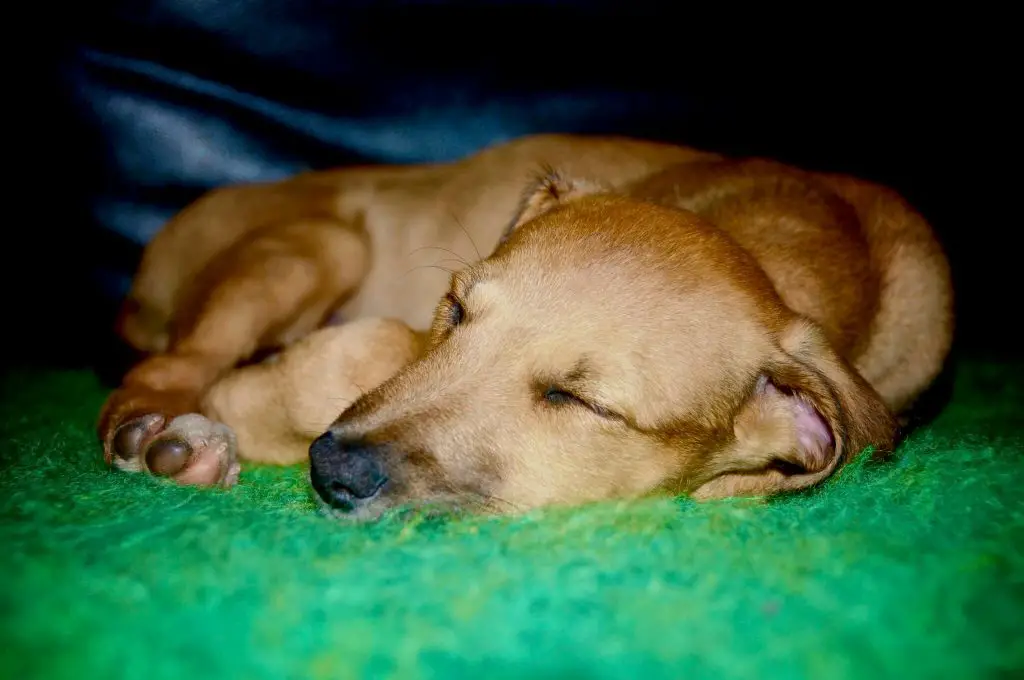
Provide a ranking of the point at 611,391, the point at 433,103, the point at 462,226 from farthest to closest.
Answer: the point at 433,103 < the point at 462,226 < the point at 611,391

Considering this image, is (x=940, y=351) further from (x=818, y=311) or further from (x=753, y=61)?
(x=753, y=61)

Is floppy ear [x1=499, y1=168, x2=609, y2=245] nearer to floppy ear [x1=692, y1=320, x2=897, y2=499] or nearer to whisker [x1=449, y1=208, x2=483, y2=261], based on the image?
whisker [x1=449, y1=208, x2=483, y2=261]

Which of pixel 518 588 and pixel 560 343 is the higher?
pixel 560 343

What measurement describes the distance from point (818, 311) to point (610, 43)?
1.79m

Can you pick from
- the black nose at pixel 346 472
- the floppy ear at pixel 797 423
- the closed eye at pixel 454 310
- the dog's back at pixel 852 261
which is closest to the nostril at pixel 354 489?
the black nose at pixel 346 472

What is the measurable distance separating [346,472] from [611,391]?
2.23ft

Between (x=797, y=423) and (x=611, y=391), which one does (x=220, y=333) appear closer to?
(x=611, y=391)

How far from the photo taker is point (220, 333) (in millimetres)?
2777

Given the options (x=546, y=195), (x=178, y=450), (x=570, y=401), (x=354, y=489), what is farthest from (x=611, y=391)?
(x=178, y=450)

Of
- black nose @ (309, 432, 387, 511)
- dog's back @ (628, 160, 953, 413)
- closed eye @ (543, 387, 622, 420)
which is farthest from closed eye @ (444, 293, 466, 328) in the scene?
dog's back @ (628, 160, 953, 413)

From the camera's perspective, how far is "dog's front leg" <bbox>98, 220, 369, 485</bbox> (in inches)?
86.0

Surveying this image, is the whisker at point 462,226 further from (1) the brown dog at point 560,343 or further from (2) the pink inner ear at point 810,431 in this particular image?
(2) the pink inner ear at point 810,431

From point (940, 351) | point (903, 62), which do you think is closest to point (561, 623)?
point (940, 351)

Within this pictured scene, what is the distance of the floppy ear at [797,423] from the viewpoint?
203 centimetres
